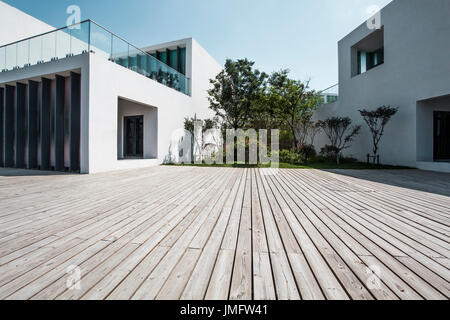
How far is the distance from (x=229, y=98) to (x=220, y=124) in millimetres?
1515

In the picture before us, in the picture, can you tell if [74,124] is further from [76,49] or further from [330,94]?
[330,94]

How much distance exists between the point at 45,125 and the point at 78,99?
167cm

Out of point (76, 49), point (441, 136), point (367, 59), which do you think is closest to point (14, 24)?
point (76, 49)

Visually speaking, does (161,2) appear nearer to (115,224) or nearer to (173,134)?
(173,134)

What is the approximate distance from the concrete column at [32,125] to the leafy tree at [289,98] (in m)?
9.53

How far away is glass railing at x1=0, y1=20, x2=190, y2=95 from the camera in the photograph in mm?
5942

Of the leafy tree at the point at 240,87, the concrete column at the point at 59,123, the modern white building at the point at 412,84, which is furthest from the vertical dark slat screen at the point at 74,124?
the modern white building at the point at 412,84

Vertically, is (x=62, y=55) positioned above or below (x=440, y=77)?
above

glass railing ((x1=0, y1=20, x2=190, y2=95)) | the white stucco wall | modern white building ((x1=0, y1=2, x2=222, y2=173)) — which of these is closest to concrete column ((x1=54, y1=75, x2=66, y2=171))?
→ modern white building ((x1=0, y1=2, x2=222, y2=173))

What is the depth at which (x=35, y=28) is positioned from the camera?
1030cm

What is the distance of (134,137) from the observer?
9.63m

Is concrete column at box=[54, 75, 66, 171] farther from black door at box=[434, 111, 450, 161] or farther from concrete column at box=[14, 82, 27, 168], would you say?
black door at box=[434, 111, 450, 161]

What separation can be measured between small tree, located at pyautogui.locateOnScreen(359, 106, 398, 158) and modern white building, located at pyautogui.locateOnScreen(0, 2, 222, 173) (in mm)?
8390
